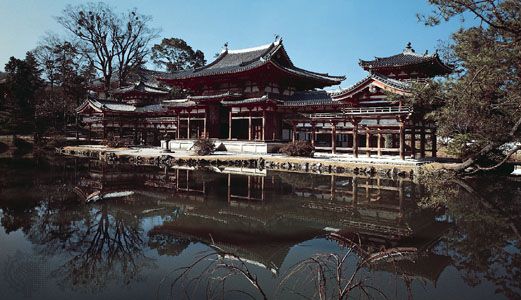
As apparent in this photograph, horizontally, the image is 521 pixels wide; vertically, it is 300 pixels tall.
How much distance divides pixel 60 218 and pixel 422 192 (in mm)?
14066

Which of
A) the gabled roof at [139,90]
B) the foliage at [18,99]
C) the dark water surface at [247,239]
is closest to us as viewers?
the dark water surface at [247,239]

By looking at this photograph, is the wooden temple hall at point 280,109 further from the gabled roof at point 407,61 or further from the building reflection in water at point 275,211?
the building reflection in water at point 275,211

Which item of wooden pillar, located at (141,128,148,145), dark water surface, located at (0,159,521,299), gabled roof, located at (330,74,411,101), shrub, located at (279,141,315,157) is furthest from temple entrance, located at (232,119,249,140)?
dark water surface, located at (0,159,521,299)

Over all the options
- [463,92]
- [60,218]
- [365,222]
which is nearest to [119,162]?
[60,218]

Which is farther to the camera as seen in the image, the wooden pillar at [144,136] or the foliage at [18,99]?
the wooden pillar at [144,136]

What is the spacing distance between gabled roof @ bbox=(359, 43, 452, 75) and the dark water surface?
13.0 m

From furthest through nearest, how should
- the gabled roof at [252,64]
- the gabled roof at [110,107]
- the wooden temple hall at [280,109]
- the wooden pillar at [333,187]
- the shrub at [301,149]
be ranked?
1. the gabled roof at [110,107]
2. the gabled roof at [252,64]
3. the shrub at [301,149]
4. the wooden temple hall at [280,109]
5. the wooden pillar at [333,187]

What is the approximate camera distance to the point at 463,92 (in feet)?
36.0

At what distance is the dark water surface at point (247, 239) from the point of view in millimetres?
5973

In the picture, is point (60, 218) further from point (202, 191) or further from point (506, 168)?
point (506, 168)

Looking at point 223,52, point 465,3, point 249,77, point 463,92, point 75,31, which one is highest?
point 75,31

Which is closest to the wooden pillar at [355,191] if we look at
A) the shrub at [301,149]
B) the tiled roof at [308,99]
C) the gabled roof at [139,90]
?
the shrub at [301,149]

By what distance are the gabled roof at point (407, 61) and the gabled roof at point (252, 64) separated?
5.21 m

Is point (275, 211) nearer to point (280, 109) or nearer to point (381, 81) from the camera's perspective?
point (381, 81)
